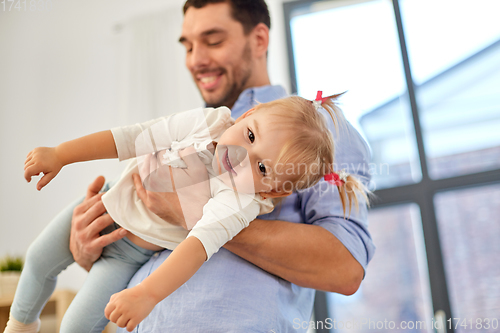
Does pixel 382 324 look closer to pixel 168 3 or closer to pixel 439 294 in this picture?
pixel 439 294

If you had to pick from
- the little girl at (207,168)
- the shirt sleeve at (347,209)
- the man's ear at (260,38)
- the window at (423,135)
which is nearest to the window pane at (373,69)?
the window at (423,135)

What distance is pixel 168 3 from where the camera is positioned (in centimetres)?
297

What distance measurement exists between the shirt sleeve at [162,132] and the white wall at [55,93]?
5.89 ft

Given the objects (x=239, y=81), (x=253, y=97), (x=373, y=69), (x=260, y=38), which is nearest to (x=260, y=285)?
(x=253, y=97)

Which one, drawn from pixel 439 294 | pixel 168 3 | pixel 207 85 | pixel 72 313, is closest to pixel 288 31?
pixel 168 3

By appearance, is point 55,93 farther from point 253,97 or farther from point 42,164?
point 42,164

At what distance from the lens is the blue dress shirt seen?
30.7 inches

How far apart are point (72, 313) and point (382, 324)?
2.02 metres

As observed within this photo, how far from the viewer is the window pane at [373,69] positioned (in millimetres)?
2561

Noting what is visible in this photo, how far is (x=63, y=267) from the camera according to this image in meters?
0.98

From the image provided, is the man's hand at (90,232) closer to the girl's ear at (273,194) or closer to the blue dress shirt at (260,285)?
the blue dress shirt at (260,285)

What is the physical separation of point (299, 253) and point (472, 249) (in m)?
2.01

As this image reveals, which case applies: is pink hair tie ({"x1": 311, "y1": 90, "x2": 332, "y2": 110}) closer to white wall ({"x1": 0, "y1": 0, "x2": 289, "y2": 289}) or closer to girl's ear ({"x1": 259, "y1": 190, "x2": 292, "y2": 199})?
girl's ear ({"x1": 259, "y1": 190, "x2": 292, "y2": 199})

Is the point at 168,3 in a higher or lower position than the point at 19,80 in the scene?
higher
